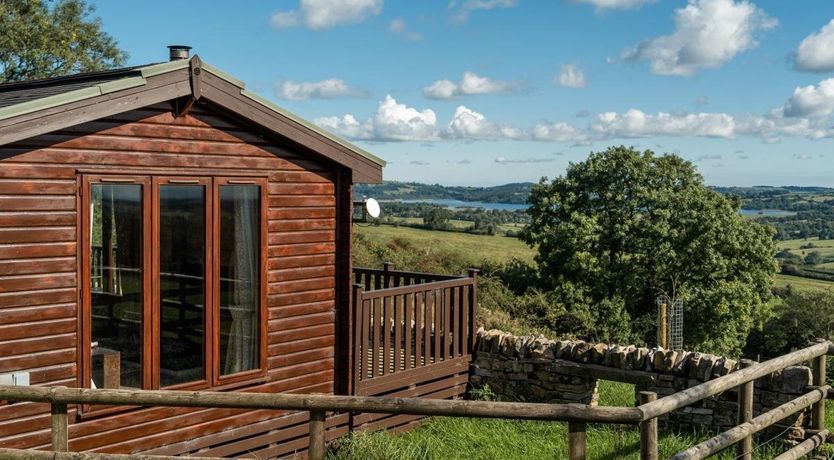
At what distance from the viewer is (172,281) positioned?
7.65m

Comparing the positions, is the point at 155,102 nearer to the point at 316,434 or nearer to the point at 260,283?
the point at 260,283

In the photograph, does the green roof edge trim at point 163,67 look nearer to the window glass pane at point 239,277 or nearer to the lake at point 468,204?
the window glass pane at point 239,277

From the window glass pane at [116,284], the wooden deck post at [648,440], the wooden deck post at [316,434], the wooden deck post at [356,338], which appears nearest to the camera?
the wooden deck post at [648,440]

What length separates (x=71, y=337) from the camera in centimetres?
702

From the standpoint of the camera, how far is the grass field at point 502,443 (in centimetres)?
823

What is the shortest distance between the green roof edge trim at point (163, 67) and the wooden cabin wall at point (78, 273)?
0.39 meters

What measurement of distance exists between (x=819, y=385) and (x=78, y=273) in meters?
7.05

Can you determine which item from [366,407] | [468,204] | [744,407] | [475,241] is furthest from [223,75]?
[468,204]

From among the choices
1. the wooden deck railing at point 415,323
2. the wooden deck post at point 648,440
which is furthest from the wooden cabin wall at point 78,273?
the wooden deck post at point 648,440

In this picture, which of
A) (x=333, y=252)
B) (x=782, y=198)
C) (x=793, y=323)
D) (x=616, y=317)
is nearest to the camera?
(x=333, y=252)

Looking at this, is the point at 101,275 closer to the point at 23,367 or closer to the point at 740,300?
the point at 23,367

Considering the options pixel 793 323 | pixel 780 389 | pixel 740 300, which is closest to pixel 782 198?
pixel 793 323

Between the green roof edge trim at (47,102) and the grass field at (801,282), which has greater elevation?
the green roof edge trim at (47,102)

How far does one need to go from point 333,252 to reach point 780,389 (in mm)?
5054
